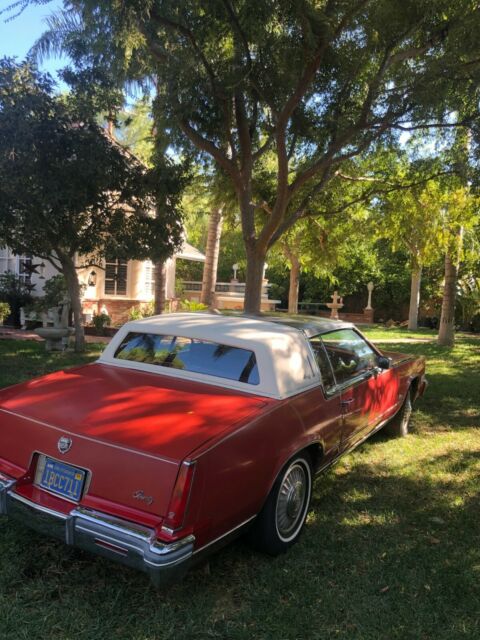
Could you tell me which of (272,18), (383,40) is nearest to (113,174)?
(272,18)

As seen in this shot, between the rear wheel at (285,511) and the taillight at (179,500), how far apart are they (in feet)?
2.59

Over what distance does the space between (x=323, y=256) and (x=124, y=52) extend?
7.88 meters

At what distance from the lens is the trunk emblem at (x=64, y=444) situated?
2.84 meters

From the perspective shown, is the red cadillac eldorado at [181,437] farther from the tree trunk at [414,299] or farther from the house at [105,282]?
the tree trunk at [414,299]

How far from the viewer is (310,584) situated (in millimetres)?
2977

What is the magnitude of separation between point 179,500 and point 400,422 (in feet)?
13.0

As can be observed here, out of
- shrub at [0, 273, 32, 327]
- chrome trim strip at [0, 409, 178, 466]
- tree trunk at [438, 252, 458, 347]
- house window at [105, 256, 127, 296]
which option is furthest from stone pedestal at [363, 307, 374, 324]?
chrome trim strip at [0, 409, 178, 466]

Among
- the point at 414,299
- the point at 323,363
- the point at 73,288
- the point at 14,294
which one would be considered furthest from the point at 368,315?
the point at 323,363

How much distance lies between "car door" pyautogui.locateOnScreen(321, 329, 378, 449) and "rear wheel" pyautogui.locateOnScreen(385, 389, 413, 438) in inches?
39.8

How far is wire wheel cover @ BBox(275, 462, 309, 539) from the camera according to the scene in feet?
10.7

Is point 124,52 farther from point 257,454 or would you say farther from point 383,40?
point 257,454

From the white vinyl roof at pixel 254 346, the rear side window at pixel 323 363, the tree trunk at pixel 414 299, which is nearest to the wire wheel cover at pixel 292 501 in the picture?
the white vinyl roof at pixel 254 346

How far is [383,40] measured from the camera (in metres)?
7.96

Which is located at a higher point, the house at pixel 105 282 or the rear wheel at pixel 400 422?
the house at pixel 105 282
